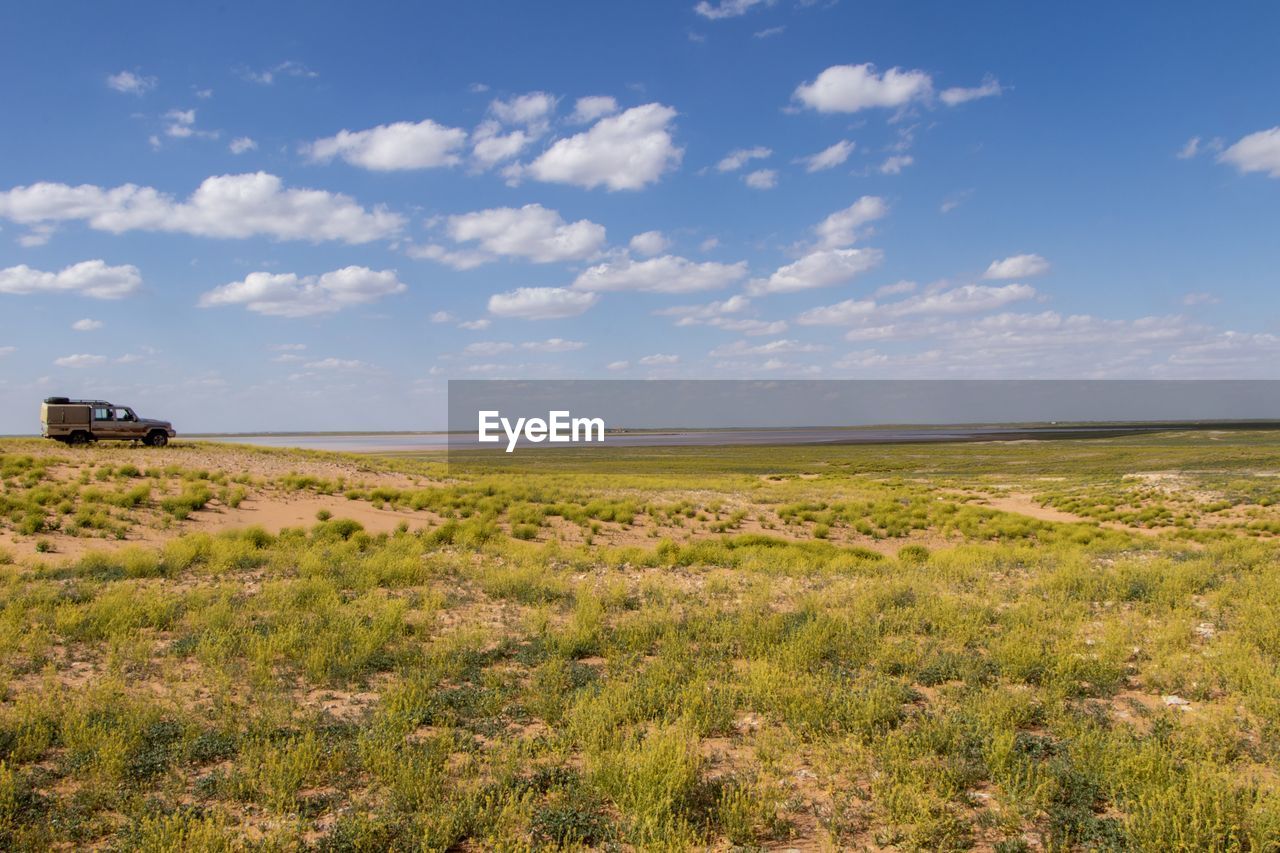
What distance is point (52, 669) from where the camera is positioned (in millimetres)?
8289

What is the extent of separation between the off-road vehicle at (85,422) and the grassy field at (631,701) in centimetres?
2743

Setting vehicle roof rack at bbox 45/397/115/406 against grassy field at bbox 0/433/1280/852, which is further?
vehicle roof rack at bbox 45/397/115/406

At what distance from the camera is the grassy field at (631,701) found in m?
5.22

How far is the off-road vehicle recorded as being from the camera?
39781mm

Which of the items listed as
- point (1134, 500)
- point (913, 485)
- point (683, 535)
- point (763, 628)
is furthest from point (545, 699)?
point (913, 485)

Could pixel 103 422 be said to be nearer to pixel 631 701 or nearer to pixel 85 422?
pixel 85 422

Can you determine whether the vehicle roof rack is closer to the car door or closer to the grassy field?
the car door

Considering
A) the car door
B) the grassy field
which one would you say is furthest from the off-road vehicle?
the grassy field

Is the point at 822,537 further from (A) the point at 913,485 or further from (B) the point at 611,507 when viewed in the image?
(A) the point at 913,485

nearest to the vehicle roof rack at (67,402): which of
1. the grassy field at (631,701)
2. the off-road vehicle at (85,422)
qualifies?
the off-road vehicle at (85,422)

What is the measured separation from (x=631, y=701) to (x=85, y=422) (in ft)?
151

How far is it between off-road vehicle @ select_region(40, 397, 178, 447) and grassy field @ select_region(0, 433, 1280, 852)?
90.0ft

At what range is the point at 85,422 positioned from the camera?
132 feet

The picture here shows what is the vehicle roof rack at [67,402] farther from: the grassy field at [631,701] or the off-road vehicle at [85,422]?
the grassy field at [631,701]
